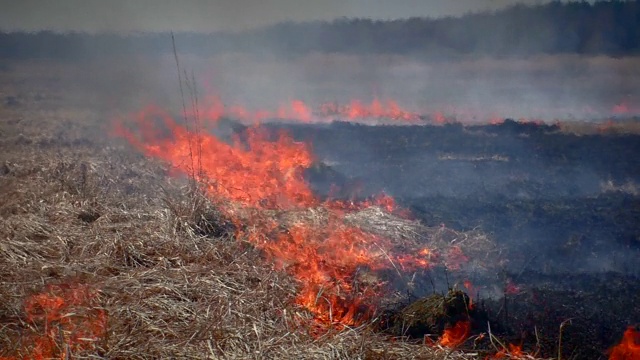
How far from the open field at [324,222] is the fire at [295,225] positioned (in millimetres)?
117

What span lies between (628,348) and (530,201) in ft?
14.5

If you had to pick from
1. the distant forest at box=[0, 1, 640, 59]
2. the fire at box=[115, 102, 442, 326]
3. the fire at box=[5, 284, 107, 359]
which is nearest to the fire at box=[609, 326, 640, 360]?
the fire at box=[115, 102, 442, 326]

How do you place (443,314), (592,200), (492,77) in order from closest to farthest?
(443,314) < (592,200) < (492,77)

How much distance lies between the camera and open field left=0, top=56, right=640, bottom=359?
4.43 metres

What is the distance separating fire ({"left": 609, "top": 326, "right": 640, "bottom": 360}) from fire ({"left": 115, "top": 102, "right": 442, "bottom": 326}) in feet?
6.78

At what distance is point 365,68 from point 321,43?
2429 millimetres

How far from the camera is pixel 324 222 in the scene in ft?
26.1

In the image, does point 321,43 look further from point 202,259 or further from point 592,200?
point 202,259

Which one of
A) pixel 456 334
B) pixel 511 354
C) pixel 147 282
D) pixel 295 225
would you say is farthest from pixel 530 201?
pixel 147 282

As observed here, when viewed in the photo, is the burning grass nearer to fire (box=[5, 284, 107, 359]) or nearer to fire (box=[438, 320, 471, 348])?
fire (box=[5, 284, 107, 359])

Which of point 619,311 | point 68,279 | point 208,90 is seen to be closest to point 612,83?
point 208,90

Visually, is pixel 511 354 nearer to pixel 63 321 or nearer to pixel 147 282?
pixel 147 282

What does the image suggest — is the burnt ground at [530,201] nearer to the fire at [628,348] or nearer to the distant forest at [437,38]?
the fire at [628,348]

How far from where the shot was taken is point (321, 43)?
2131 cm
